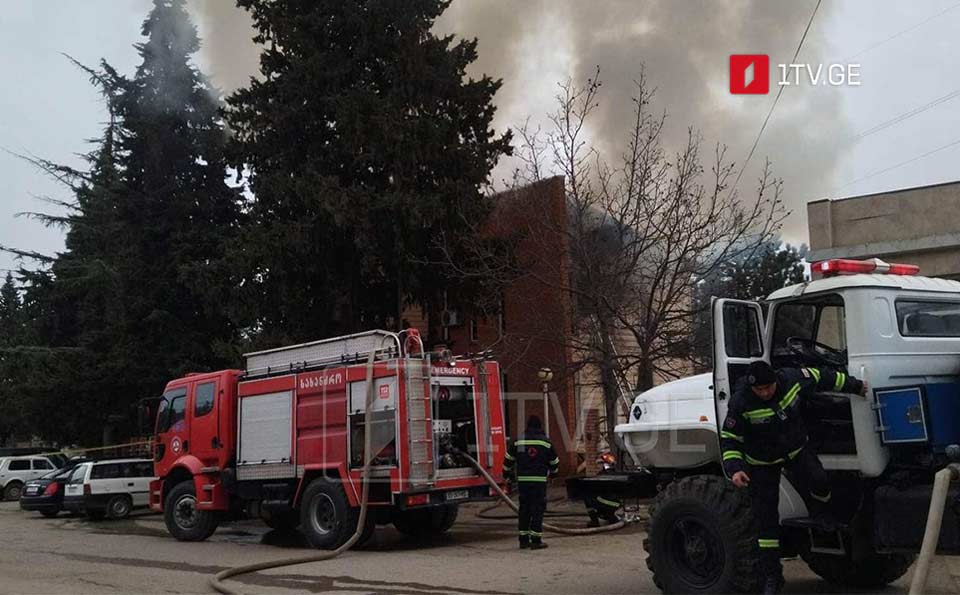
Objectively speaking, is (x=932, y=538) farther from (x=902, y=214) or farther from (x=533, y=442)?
(x=902, y=214)

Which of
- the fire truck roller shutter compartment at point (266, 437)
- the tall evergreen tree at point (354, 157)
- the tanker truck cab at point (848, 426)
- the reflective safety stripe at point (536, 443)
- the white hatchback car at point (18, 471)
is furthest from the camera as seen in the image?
the white hatchback car at point (18, 471)

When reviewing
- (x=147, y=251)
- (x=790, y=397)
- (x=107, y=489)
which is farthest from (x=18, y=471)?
(x=790, y=397)

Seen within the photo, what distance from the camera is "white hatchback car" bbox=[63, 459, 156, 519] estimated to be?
19.4 m

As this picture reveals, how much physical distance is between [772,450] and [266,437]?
27.8ft

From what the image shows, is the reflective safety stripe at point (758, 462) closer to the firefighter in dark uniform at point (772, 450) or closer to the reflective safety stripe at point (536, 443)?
the firefighter in dark uniform at point (772, 450)

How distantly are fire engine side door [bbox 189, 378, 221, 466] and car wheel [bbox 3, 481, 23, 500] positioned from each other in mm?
17601

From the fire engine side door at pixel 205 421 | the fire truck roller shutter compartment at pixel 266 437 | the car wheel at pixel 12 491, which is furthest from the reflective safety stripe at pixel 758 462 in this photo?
the car wheel at pixel 12 491

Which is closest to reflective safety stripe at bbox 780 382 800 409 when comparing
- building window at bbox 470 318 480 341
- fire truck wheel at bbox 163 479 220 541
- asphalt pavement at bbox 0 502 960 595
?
asphalt pavement at bbox 0 502 960 595

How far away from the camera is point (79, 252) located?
32.0m

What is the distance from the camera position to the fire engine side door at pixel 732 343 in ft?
22.0

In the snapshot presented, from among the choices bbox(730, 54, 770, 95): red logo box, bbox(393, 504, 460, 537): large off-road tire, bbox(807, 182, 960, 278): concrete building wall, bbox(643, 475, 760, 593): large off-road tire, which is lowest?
bbox(393, 504, 460, 537): large off-road tire

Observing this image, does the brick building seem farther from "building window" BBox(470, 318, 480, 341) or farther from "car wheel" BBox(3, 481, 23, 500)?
"car wheel" BBox(3, 481, 23, 500)

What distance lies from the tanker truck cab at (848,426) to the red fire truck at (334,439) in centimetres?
482

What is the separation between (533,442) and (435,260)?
7804 millimetres
